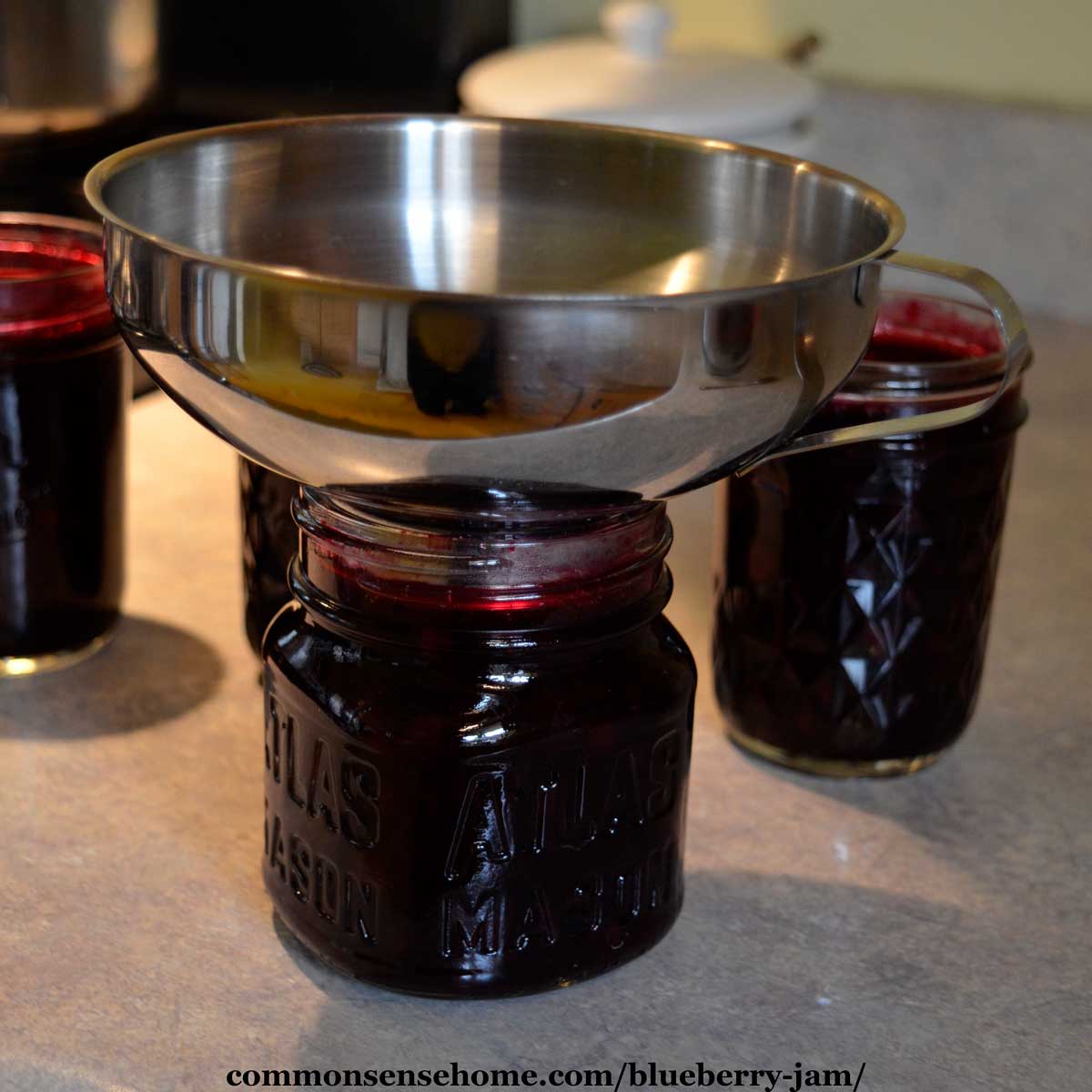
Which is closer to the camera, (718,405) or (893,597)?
(718,405)

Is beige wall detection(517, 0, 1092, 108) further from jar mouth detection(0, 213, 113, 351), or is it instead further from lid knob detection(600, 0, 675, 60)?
jar mouth detection(0, 213, 113, 351)

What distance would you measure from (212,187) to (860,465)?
28 centimetres

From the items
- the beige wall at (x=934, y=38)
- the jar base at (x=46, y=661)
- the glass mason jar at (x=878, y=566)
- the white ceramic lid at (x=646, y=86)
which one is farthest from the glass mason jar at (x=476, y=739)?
the beige wall at (x=934, y=38)

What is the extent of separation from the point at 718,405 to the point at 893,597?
25 cm

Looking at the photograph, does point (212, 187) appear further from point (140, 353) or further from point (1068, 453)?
point (1068, 453)

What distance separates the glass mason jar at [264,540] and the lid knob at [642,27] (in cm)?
61

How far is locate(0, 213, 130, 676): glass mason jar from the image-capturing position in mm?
724

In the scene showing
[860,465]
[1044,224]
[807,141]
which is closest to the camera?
[860,465]

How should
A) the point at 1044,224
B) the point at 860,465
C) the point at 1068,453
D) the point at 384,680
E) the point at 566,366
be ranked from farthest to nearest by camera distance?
the point at 1044,224 < the point at 1068,453 < the point at 860,465 < the point at 384,680 < the point at 566,366

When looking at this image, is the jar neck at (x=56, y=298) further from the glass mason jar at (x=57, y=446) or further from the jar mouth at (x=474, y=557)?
the jar mouth at (x=474, y=557)

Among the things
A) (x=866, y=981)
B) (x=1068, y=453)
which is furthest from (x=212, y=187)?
(x=1068, y=453)

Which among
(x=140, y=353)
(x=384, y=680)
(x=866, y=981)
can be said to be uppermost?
(x=140, y=353)

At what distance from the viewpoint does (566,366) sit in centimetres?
44

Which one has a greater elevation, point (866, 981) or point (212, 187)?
point (212, 187)
